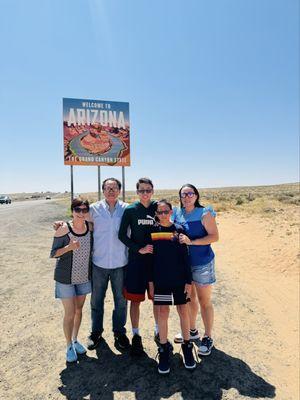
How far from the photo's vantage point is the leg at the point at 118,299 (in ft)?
12.8

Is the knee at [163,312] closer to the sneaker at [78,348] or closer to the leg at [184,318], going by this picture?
the leg at [184,318]

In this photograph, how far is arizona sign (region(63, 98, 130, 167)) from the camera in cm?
970

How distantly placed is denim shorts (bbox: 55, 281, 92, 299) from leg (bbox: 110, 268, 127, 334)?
14.6 inches

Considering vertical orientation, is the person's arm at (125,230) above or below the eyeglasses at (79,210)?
below

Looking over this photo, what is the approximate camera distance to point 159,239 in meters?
3.45

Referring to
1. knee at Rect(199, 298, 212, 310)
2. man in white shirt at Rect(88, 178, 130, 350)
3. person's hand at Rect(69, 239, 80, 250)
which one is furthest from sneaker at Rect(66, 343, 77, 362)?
knee at Rect(199, 298, 212, 310)

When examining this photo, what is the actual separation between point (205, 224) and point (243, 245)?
9.37 m

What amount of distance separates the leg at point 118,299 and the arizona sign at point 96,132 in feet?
22.2

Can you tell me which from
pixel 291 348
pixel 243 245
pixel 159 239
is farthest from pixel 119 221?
pixel 243 245

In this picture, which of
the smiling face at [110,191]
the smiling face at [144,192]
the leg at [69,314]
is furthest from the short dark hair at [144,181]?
the leg at [69,314]

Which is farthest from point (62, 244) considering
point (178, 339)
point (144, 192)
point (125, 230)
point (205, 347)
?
point (205, 347)

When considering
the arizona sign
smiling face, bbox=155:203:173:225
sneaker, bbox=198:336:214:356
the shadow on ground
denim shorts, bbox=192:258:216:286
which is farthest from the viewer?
the arizona sign

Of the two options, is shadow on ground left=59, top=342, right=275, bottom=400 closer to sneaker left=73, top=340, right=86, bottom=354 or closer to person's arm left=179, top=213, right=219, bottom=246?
sneaker left=73, top=340, right=86, bottom=354

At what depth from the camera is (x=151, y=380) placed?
3488mm
